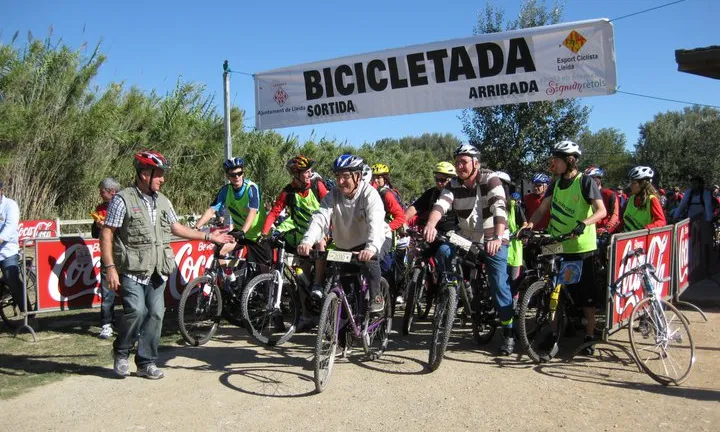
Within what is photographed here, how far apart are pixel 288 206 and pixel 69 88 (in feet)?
40.7

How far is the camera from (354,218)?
5855 mm

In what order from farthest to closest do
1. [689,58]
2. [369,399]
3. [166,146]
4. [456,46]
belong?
[166,146]
[456,46]
[689,58]
[369,399]

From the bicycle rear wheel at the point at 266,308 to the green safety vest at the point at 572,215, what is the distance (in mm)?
2991

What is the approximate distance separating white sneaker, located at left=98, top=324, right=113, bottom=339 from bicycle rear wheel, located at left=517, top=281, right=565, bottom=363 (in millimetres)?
4879

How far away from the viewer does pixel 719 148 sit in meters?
50.3

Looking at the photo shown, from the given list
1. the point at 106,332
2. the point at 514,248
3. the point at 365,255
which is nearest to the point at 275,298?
the point at 365,255

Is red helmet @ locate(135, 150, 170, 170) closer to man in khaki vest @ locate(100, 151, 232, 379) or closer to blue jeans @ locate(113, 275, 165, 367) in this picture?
man in khaki vest @ locate(100, 151, 232, 379)

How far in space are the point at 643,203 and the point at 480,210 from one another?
2854 mm

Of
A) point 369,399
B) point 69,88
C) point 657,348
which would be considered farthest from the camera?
point 69,88

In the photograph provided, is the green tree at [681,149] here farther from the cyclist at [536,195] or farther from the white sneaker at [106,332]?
the white sneaker at [106,332]

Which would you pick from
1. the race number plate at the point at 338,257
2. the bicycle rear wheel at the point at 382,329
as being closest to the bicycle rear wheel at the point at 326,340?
the race number plate at the point at 338,257

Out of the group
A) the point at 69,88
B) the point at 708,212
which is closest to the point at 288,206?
the point at 708,212

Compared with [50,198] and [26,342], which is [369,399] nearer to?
[26,342]

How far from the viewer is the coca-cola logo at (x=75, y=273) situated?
7535 mm
